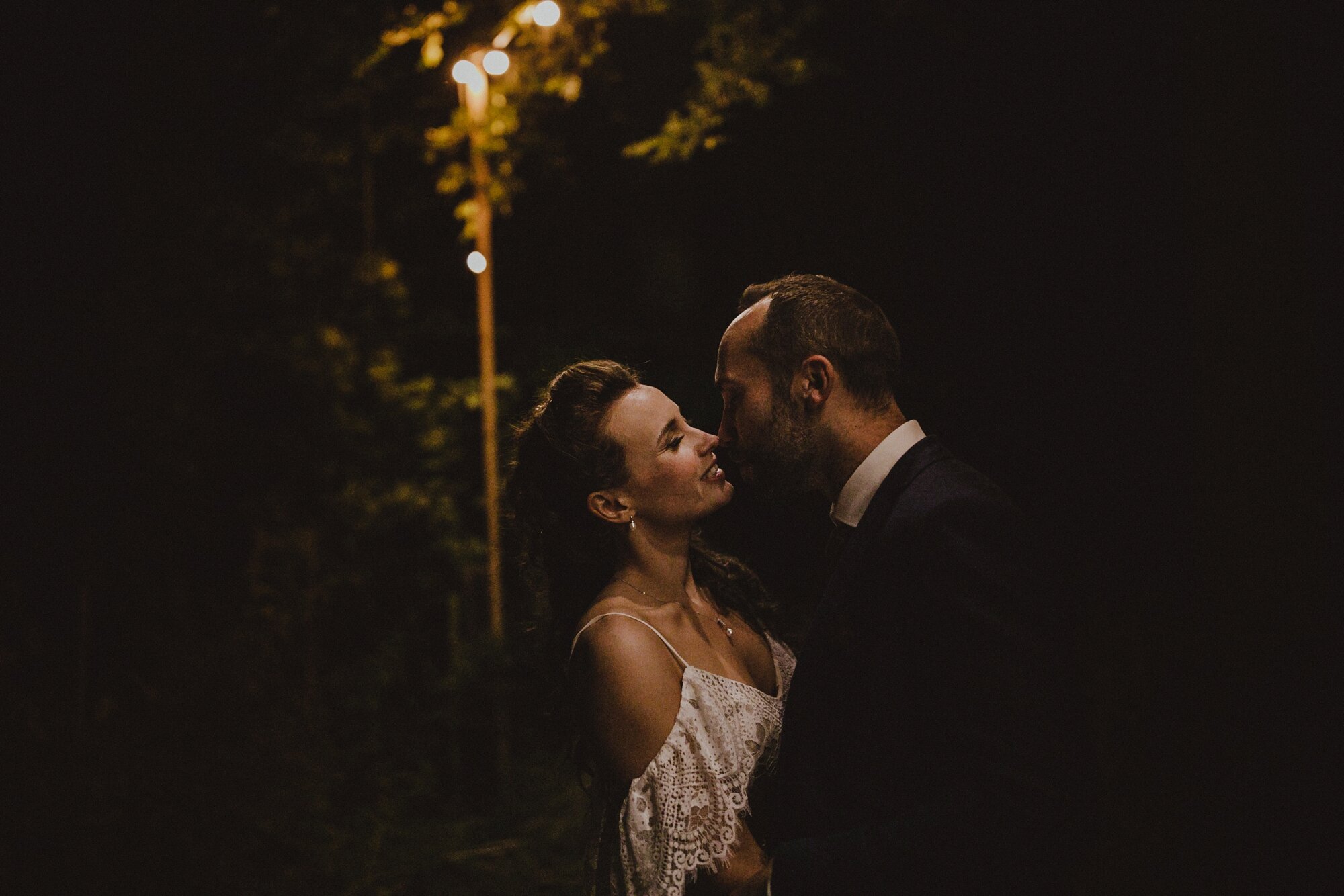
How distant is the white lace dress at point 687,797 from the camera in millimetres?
2264

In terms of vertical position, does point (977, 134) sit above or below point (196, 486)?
above

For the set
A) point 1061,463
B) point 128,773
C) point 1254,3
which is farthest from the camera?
point 128,773

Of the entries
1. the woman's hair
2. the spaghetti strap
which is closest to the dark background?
the woman's hair

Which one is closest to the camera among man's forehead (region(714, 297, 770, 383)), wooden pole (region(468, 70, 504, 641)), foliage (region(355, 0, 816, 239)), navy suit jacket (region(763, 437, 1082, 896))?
navy suit jacket (region(763, 437, 1082, 896))

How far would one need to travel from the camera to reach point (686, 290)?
25.4 ft

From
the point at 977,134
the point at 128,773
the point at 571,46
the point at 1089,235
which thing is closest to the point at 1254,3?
the point at 1089,235

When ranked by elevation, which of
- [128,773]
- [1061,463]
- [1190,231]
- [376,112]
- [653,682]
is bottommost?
[128,773]

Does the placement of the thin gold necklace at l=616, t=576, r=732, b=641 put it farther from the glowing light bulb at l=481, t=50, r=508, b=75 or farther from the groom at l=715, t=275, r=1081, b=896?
the glowing light bulb at l=481, t=50, r=508, b=75

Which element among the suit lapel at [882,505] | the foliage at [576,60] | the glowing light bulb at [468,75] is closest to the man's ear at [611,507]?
→ the suit lapel at [882,505]

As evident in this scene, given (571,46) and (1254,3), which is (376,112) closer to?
(571,46)

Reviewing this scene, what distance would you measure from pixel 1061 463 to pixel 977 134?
67.6 inches

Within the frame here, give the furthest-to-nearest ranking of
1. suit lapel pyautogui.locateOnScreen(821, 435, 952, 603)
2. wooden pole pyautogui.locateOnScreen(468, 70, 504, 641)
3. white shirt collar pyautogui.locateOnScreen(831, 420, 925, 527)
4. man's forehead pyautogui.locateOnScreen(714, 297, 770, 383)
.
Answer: wooden pole pyautogui.locateOnScreen(468, 70, 504, 641)
man's forehead pyautogui.locateOnScreen(714, 297, 770, 383)
white shirt collar pyautogui.locateOnScreen(831, 420, 925, 527)
suit lapel pyautogui.locateOnScreen(821, 435, 952, 603)

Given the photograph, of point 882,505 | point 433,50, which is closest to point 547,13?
point 433,50

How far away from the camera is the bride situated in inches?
90.4
